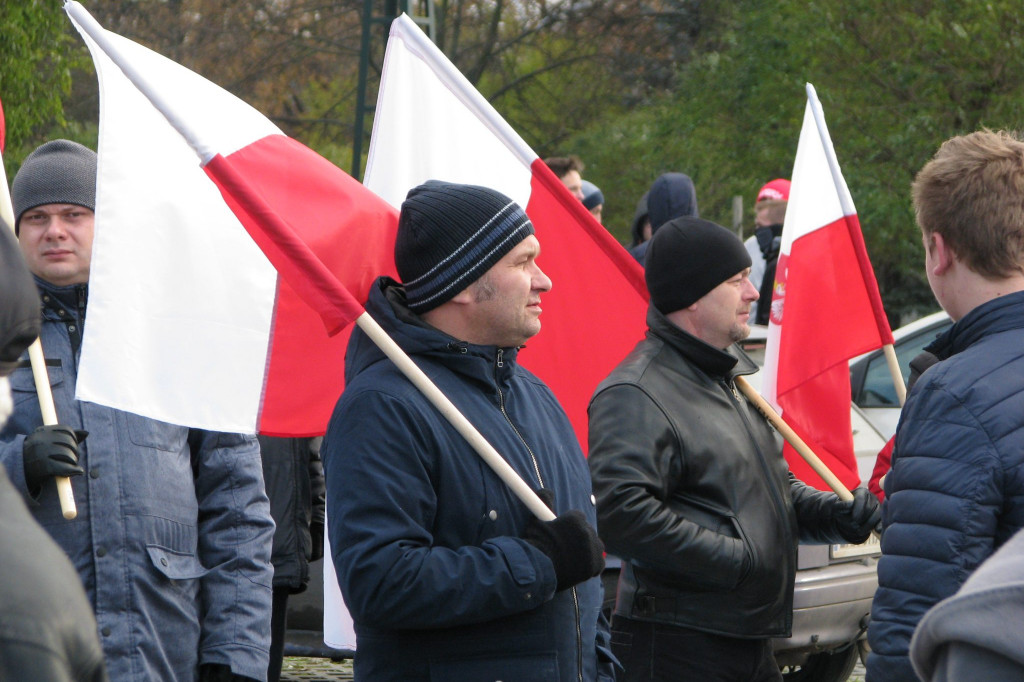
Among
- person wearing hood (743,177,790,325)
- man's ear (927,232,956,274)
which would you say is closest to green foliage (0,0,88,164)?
person wearing hood (743,177,790,325)

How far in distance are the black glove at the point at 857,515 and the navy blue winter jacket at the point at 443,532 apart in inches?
52.3

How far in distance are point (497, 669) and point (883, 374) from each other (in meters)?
6.11

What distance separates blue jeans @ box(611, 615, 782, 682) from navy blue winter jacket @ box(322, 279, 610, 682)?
0.83 m

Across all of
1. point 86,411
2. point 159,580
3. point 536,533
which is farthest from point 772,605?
point 86,411

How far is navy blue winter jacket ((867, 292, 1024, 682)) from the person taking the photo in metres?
2.56

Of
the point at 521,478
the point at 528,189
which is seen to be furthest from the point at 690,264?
the point at 521,478

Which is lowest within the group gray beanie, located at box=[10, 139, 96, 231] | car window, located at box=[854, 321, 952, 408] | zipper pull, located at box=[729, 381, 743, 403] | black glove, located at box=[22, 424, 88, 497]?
car window, located at box=[854, 321, 952, 408]

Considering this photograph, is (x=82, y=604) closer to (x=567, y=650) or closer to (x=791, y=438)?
(x=567, y=650)

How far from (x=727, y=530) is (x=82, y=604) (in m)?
2.55

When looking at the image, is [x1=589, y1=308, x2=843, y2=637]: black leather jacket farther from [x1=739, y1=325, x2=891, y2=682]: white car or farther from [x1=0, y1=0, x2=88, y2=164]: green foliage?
[x1=0, y1=0, x2=88, y2=164]: green foliage

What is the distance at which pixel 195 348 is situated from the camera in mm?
3369

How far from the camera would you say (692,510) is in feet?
12.7

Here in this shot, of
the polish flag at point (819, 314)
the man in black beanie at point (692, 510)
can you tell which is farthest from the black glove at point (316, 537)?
the polish flag at point (819, 314)

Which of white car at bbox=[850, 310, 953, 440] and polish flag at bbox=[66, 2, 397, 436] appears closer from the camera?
polish flag at bbox=[66, 2, 397, 436]
